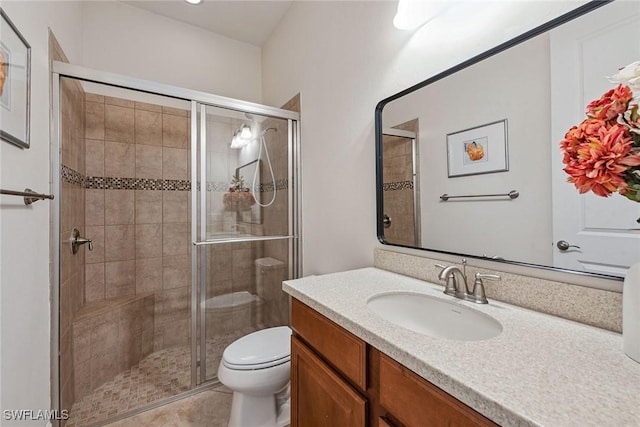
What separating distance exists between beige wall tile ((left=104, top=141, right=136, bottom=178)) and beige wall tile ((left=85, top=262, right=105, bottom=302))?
2.38 ft

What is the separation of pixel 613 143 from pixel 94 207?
277 cm

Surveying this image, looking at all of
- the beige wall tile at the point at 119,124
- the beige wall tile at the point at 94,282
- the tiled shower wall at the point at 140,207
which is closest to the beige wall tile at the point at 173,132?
the tiled shower wall at the point at 140,207

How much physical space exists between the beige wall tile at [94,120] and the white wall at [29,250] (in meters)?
0.69

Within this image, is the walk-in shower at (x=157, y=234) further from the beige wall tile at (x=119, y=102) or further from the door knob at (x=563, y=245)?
the door knob at (x=563, y=245)

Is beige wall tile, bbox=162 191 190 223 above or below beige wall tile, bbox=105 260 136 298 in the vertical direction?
above

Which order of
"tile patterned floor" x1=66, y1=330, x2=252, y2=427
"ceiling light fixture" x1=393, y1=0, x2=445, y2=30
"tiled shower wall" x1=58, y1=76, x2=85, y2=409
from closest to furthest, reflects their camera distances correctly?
1. "ceiling light fixture" x1=393, y1=0, x2=445, y2=30
2. "tiled shower wall" x1=58, y1=76, x2=85, y2=409
3. "tile patterned floor" x1=66, y1=330, x2=252, y2=427

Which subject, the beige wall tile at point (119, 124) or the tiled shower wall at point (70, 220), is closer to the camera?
the tiled shower wall at point (70, 220)

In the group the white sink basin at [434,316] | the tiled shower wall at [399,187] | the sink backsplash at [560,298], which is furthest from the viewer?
the tiled shower wall at [399,187]

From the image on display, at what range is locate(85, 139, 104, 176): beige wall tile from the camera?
6.79ft

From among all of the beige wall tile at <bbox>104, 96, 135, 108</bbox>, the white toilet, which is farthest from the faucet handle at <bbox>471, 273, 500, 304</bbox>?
the beige wall tile at <bbox>104, 96, 135, 108</bbox>

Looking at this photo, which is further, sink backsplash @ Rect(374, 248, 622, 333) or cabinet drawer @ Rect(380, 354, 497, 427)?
sink backsplash @ Rect(374, 248, 622, 333)

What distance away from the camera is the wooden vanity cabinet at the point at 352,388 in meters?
0.55

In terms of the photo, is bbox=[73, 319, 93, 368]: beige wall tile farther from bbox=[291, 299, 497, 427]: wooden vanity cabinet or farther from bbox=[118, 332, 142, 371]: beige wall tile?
bbox=[291, 299, 497, 427]: wooden vanity cabinet

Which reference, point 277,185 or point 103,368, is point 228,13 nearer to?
point 277,185
